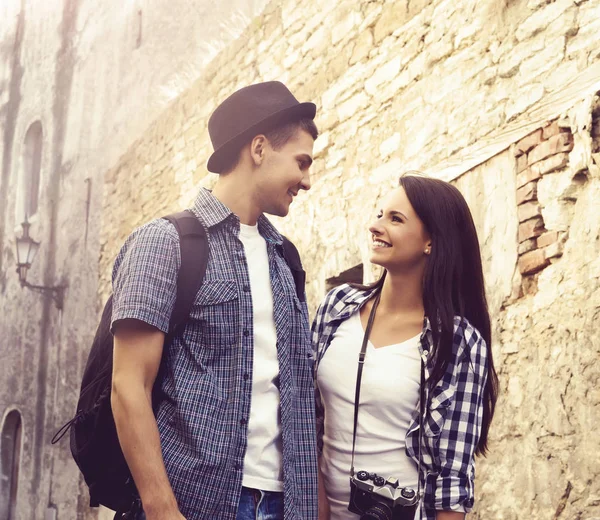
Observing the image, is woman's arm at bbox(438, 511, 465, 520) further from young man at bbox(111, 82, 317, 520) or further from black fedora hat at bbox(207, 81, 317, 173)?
black fedora hat at bbox(207, 81, 317, 173)

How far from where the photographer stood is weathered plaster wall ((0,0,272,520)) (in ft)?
30.4

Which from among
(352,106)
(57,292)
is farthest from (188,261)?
(57,292)

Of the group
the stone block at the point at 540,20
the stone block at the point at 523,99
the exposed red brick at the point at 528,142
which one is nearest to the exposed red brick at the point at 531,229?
the exposed red brick at the point at 528,142

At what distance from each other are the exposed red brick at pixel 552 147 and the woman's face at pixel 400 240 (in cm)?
113

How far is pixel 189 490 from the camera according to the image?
178 centimetres

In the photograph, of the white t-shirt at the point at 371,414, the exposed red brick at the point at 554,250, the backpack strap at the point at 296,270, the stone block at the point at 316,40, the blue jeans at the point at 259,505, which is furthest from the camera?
the stone block at the point at 316,40

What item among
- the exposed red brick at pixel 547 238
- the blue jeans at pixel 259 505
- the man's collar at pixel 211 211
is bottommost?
the blue jeans at pixel 259 505

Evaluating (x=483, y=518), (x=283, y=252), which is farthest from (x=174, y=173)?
(x=283, y=252)

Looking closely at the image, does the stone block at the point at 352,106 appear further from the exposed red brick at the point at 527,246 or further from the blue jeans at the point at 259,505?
the blue jeans at the point at 259,505

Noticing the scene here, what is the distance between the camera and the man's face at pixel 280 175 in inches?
84.6

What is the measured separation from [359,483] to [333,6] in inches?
152

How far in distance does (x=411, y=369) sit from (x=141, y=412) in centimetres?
76

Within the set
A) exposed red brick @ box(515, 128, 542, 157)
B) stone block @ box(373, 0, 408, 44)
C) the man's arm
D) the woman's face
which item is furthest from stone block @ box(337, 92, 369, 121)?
the man's arm

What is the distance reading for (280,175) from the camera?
2.15 meters
